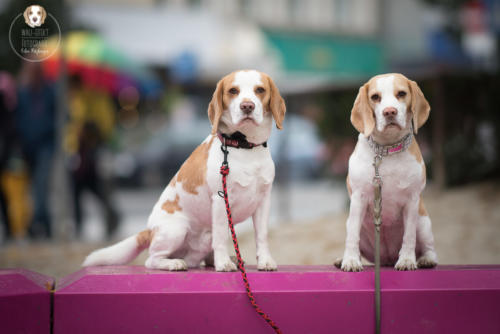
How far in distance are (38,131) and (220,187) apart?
5.11 m

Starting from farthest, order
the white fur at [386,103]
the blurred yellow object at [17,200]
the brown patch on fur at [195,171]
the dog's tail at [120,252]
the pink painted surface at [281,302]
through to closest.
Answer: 1. the blurred yellow object at [17,200]
2. the dog's tail at [120,252]
3. the brown patch on fur at [195,171]
4. the white fur at [386,103]
5. the pink painted surface at [281,302]

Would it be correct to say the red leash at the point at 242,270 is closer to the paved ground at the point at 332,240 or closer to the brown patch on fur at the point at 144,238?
the brown patch on fur at the point at 144,238

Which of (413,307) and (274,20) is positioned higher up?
(274,20)

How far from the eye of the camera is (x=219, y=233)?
2551mm

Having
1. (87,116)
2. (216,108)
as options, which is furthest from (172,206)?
(87,116)

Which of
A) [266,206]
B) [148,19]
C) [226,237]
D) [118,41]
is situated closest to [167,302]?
[226,237]

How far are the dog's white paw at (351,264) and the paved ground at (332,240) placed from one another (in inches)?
106

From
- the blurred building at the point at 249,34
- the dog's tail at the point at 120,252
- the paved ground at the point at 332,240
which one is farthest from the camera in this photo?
the blurred building at the point at 249,34

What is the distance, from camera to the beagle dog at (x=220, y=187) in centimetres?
252

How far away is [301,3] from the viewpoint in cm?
1933

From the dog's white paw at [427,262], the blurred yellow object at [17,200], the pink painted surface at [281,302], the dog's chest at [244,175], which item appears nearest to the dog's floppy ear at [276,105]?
the dog's chest at [244,175]

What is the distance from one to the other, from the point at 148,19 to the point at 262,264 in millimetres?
13894

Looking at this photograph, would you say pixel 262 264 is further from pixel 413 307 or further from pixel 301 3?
pixel 301 3

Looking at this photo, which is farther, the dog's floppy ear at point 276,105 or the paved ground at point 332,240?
the paved ground at point 332,240
